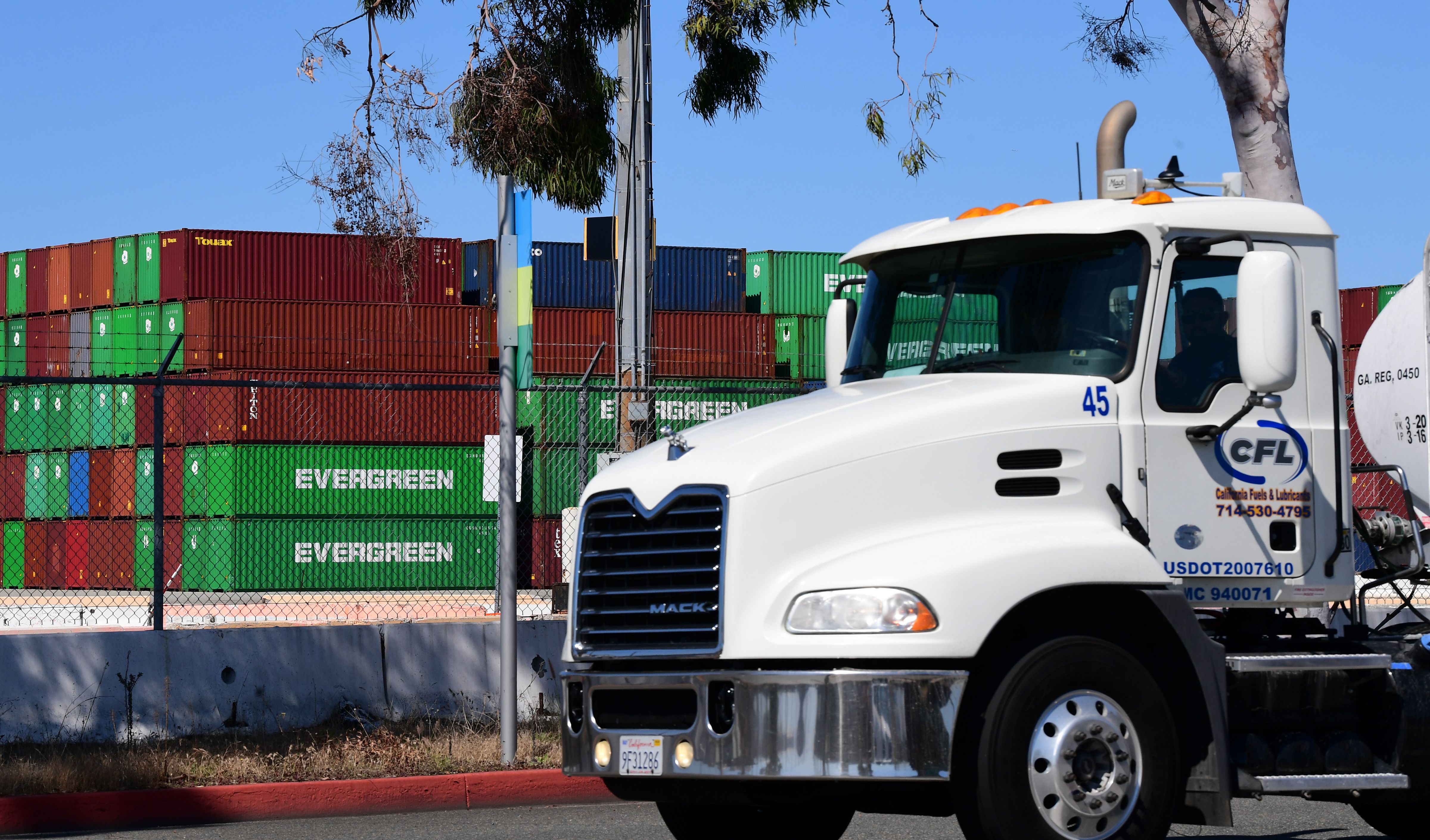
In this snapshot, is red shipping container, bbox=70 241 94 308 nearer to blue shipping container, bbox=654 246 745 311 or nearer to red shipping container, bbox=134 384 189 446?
red shipping container, bbox=134 384 189 446

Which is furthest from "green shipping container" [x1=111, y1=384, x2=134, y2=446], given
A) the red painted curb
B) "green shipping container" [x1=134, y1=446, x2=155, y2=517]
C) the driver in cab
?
the driver in cab

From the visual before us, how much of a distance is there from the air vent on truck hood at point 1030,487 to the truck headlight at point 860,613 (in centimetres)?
72

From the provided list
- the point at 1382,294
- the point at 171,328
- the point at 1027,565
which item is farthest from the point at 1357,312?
the point at 1027,565

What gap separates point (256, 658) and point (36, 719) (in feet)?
5.12

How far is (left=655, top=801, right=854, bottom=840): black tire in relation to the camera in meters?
7.55

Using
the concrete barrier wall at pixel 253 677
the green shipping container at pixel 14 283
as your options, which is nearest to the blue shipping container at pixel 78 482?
the green shipping container at pixel 14 283

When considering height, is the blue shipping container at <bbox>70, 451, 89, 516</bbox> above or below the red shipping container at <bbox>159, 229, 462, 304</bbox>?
below

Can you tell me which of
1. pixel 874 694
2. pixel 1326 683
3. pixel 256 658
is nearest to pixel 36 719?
pixel 256 658

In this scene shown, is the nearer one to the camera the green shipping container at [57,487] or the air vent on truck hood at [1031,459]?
the air vent on truck hood at [1031,459]

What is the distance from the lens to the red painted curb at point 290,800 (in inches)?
394

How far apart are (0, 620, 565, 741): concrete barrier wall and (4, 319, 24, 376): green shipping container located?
104 feet

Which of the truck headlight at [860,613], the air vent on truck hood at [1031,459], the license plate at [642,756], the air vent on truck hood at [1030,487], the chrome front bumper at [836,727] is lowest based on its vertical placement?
the license plate at [642,756]

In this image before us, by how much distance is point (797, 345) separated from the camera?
40.0 m

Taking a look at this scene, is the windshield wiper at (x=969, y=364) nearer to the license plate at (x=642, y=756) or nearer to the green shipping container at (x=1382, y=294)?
the license plate at (x=642, y=756)
